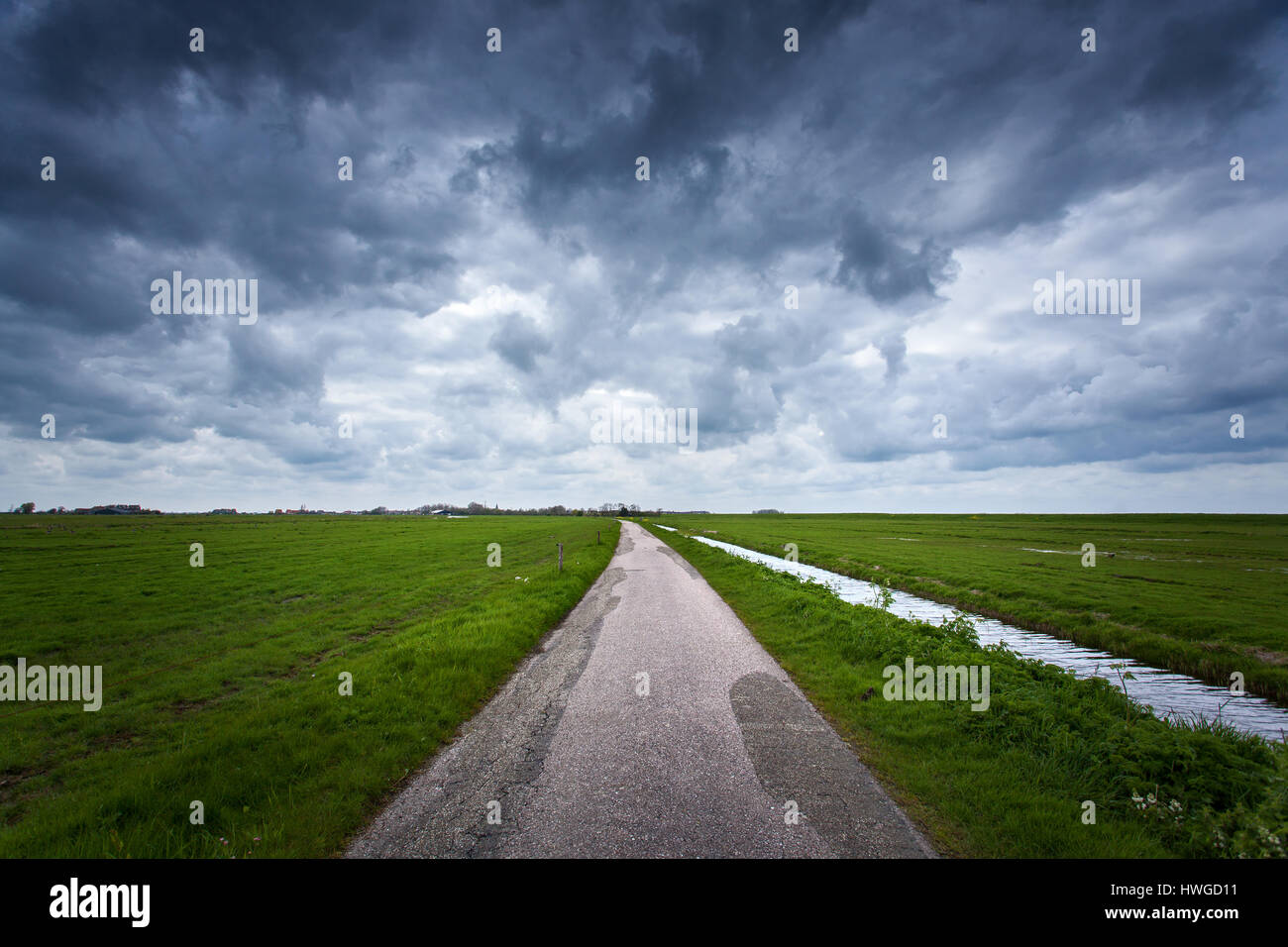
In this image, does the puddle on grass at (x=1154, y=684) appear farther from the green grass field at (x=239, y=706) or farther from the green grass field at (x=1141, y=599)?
the green grass field at (x=239, y=706)

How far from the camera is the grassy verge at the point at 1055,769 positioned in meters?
5.16

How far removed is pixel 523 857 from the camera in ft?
15.2

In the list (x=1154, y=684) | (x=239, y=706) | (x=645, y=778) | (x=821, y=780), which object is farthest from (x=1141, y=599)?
(x=239, y=706)

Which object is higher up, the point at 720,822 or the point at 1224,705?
the point at 720,822

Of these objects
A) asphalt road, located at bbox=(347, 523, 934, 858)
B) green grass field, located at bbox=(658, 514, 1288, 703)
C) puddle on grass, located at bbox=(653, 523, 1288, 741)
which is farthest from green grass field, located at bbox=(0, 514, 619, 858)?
green grass field, located at bbox=(658, 514, 1288, 703)

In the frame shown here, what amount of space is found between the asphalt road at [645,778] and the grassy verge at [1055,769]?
0.69 meters

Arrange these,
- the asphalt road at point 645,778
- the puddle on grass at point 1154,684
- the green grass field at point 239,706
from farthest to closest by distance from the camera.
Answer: the puddle on grass at point 1154,684 < the green grass field at point 239,706 < the asphalt road at point 645,778

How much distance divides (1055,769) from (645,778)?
5.53m

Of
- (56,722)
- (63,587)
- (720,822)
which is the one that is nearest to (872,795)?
(720,822)

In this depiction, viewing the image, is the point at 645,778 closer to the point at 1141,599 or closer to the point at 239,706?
the point at 239,706

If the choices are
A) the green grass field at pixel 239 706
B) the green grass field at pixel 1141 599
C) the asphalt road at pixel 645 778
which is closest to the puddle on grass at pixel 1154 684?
the green grass field at pixel 1141 599

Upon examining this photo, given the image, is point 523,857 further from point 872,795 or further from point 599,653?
point 599,653
